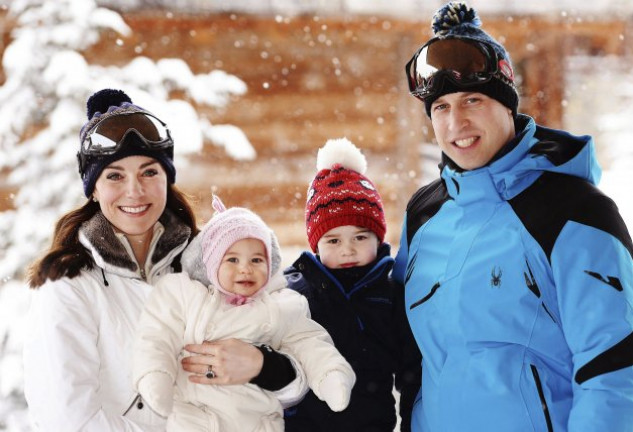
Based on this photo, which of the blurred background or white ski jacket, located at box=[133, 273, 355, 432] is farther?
the blurred background

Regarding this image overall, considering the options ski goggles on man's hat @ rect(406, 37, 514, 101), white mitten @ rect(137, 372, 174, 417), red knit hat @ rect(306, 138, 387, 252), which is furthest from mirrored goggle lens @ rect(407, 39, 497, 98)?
white mitten @ rect(137, 372, 174, 417)

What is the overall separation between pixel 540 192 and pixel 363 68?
4.46m

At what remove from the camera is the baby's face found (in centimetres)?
234

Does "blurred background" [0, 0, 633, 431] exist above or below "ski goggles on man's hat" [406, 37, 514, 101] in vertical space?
above

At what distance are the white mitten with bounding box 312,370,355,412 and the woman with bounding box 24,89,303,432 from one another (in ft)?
0.29

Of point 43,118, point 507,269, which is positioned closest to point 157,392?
point 507,269

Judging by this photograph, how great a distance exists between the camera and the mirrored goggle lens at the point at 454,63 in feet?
7.63

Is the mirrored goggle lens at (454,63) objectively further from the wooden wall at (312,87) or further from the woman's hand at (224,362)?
the wooden wall at (312,87)

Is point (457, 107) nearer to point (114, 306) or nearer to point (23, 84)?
point (114, 306)

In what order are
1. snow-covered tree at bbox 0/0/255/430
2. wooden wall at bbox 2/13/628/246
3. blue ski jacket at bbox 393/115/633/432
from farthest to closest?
wooden wall at bbox 2/13/628/246 < snow-covered tree at bbox 0/0/255/430 < blue ski jacket at bbox 393/115/633/432

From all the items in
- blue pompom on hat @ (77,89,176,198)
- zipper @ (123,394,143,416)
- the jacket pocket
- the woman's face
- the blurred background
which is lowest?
zipper @ (123,394,143,416)

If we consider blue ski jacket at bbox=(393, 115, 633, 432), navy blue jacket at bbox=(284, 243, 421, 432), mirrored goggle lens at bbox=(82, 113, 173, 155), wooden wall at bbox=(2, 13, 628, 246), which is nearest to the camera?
blue ski jacket at bbox=(393, 115, 633, 432)

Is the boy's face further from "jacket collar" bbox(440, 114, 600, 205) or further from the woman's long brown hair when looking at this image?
the woman's long brown hair

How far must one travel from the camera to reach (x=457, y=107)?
7.73 feet
